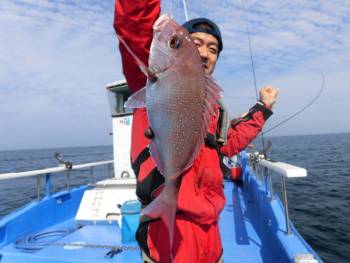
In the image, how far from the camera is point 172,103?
57.4 inches

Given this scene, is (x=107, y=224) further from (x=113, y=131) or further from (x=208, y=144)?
(x=208, y=144)

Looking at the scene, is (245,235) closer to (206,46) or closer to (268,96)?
(268,96)

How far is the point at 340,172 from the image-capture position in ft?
64.4

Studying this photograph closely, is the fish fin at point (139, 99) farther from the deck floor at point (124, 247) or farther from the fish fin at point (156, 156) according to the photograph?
the deck floor at point (124, 247)

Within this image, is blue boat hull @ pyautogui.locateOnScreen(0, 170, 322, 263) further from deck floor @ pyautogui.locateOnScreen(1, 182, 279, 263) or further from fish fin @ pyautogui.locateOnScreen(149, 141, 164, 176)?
fish fin @ pyautogui.locateOnScreen(149, 141, 164, 176)

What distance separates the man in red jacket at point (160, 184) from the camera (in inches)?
69.4

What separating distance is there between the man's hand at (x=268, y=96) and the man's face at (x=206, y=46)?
2.03 feet

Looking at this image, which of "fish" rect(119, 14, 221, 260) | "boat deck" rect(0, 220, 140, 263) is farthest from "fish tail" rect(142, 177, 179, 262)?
"boat deck" rect(0, 220, 140, 263)

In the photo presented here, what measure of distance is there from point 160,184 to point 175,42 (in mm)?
834

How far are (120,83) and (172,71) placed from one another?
573 centimetres

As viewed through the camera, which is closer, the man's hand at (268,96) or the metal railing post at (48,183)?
the man's hand at (268,96)

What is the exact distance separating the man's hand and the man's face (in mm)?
620

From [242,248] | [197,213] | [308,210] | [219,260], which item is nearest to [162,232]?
[197,213]

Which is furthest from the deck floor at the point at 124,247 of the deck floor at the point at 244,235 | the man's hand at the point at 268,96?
the man's hand at the point at 268,96
